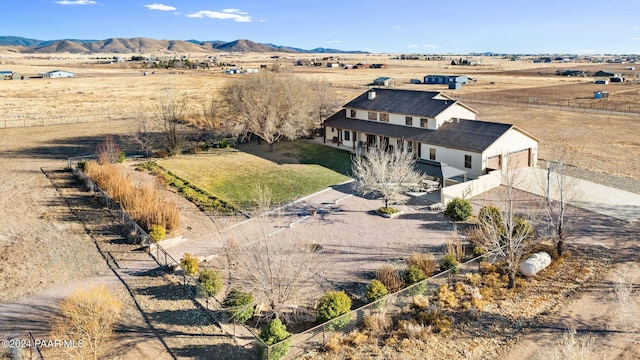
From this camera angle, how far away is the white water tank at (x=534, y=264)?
2556 centimetres

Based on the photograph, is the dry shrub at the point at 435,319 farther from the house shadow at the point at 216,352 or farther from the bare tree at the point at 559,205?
the bare tree at the point at 559,205

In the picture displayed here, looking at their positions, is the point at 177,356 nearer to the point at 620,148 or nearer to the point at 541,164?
the point at 541,164

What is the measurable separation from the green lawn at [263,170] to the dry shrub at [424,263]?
1459 centimetres

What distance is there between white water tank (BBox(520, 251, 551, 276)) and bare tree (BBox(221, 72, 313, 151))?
113 feet

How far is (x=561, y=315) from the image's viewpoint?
21.6m

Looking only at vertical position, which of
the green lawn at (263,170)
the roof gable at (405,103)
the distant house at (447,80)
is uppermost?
the distant house at (447,80)

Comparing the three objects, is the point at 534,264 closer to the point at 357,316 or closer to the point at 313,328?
the point at 357,316

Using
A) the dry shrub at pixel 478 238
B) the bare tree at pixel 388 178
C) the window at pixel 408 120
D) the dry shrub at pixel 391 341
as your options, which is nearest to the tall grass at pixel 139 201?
the bare tree at pixel 388 178

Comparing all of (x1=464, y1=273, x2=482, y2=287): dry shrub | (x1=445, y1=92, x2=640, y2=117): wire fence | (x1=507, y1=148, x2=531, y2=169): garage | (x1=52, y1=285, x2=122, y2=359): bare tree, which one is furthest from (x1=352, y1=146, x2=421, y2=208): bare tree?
(x1=445, y1=92, x2=640, y2=117): wire fence

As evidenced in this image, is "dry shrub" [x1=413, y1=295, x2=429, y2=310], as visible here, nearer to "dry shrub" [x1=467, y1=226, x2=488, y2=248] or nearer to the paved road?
"dry shrub" [x1=467, y1=226, x2=488, y2=248]

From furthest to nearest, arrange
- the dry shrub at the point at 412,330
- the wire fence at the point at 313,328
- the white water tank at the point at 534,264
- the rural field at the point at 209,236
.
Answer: the white water tank at the point at 534,264, the dry shrub at the point at 412,330, the rural field at the point at 209,236, the wire fence at the point at 313,328

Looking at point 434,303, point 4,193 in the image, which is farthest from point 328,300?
point 4,193

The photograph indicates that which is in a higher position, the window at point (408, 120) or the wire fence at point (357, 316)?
the window at point (408, 120)

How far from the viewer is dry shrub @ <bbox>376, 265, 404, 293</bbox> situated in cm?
2330
